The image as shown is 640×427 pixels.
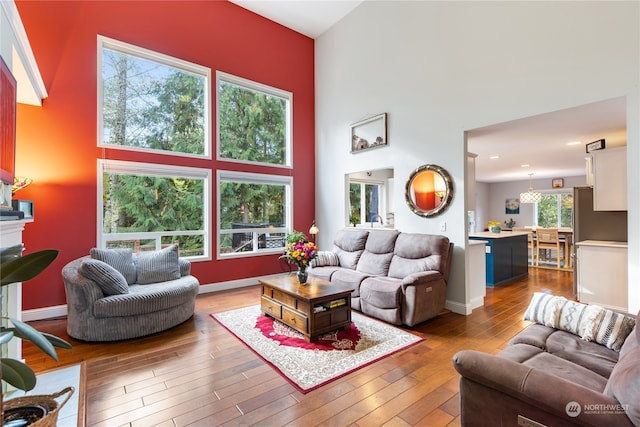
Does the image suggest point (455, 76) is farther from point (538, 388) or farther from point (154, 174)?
point (154, 174)

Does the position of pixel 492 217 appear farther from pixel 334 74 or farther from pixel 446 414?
pixel 446 414

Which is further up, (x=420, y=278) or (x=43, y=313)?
(x=420, y=278)

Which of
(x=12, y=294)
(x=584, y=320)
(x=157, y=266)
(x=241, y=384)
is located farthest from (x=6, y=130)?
(x=584, y=320)

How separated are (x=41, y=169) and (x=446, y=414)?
5075 mm

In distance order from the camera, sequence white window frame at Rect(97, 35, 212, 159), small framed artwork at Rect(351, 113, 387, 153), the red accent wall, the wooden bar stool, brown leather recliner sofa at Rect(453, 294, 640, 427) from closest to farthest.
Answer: brown leather recliner sofa at Rect(453, 294, 640, 427), the red accent wall, white window frame at Rect(97, 35, 212, 159), small framed artwork at Rect(351, 113, 387, 153), the wooden bar stool

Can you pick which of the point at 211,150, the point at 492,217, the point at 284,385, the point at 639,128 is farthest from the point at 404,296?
the point at 492,217

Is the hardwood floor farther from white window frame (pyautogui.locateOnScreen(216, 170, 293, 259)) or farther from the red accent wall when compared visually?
white window frame (pyautogui.locateOnScreen(216, 170, 293, 259))

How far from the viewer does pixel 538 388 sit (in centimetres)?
128

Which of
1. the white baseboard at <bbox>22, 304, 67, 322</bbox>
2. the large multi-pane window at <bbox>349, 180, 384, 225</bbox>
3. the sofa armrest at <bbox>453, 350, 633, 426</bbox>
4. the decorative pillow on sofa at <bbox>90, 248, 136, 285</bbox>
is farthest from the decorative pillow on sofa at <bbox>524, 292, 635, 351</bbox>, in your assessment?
the white baseboard at <bbox>22, 304, 67, 322</bbox>

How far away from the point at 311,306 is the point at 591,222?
4308 mm

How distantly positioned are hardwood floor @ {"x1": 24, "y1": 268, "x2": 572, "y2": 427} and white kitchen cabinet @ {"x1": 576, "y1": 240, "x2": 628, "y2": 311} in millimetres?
1499

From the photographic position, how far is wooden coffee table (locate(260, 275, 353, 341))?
3004 millimetres

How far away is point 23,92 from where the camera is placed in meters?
3.23

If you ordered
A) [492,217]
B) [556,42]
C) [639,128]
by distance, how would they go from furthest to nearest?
[492,217] → [556,42] → [639,128]
